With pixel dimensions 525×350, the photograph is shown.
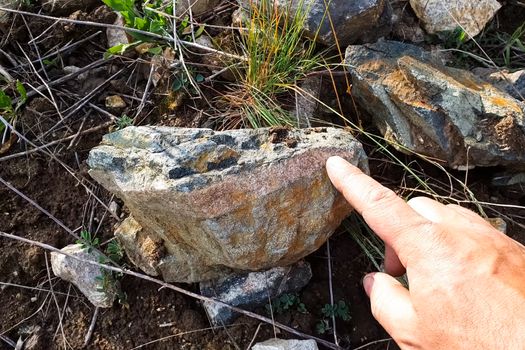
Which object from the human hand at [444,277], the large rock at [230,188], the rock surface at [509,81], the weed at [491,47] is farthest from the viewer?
the weed at [491,47]

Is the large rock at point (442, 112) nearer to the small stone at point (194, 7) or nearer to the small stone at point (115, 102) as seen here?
the small stone at point (194, 7)

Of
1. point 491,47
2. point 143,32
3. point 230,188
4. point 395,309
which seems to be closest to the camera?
point 395,309

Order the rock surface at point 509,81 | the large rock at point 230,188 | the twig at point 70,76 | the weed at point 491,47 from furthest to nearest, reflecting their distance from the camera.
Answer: the weed at point 491,47 < the twig at point 70,76 < the rock surface at point 509,81 < the large rock at point 230,188

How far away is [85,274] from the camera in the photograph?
6.75 ft

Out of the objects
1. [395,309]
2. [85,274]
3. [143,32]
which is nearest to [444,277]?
[395,309]

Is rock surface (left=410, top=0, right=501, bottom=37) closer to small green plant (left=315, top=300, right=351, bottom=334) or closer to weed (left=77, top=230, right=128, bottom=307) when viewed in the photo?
small green plant (left=315, top=300, right=351, bottom=334)

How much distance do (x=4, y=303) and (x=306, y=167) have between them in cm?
139

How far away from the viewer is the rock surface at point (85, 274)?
6.66 ft

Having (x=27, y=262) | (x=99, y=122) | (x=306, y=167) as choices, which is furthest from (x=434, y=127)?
(x=27, y=262)

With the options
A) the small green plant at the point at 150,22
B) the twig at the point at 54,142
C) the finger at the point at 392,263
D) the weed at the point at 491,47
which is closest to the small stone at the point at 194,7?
the small green plant at the point at 150,22

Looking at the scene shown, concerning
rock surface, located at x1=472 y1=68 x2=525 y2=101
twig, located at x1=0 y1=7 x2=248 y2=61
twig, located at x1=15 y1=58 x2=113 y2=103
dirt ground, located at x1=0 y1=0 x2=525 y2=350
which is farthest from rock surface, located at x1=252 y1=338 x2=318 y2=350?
twig, located at x1=15 y1=58 x2=113 y2=103

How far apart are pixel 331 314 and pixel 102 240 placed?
102cm

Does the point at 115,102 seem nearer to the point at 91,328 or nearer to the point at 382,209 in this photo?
the point at 91,328

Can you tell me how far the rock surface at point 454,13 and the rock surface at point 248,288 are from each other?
157 centimetres
